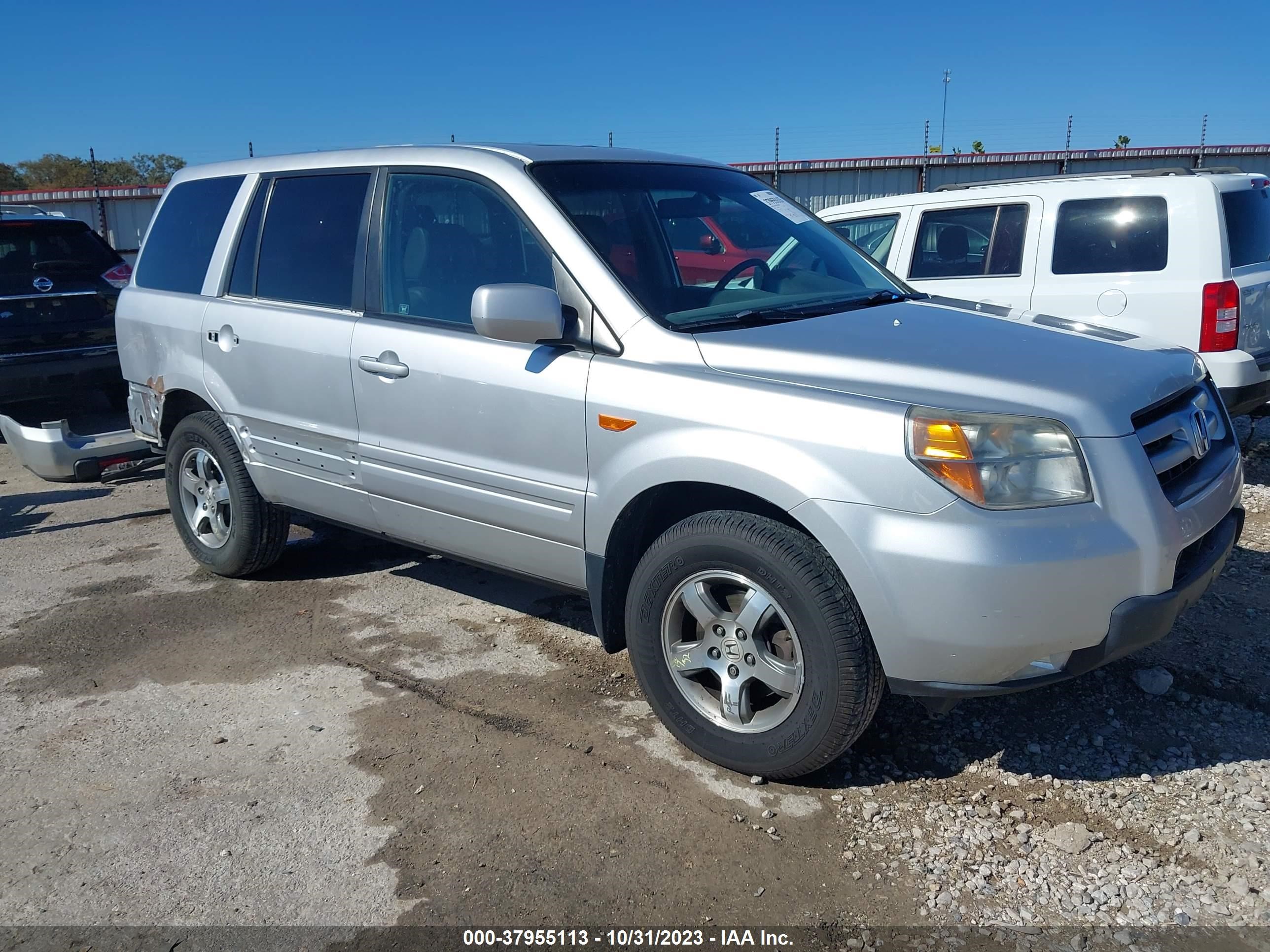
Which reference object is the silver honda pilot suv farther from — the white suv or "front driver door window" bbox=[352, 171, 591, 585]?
the white suv

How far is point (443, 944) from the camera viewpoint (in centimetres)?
245

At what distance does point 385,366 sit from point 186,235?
190 cm

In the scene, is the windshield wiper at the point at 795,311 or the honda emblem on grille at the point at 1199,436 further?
the windshield wiper at the point at 795,311

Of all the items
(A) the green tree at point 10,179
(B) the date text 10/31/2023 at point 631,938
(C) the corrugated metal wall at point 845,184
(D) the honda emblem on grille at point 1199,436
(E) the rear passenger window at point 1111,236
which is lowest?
(B) the date text 10/31/2023 at point 631,938

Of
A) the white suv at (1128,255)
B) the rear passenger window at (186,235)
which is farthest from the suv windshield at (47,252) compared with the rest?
the white suv at (1128,255)

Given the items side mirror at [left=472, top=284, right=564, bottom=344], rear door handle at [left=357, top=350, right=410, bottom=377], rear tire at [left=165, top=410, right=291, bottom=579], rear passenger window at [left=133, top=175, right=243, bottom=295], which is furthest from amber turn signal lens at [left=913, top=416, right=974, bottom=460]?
rear passenger window at [left=133, top=175, right=243, bottom=295]

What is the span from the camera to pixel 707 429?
9.63 feet

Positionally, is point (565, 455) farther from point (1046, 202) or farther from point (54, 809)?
point (1046, 202)

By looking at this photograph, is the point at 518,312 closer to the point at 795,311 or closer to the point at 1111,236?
the point at 795,311

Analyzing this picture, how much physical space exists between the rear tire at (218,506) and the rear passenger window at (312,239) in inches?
31.5

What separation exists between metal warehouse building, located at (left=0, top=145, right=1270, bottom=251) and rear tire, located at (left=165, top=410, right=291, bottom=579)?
15.0 metres

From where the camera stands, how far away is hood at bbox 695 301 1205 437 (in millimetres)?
2695

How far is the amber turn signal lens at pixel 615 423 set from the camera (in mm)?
3111

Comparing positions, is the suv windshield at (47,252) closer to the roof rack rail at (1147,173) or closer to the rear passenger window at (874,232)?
the rear passenger window at (874,232)
